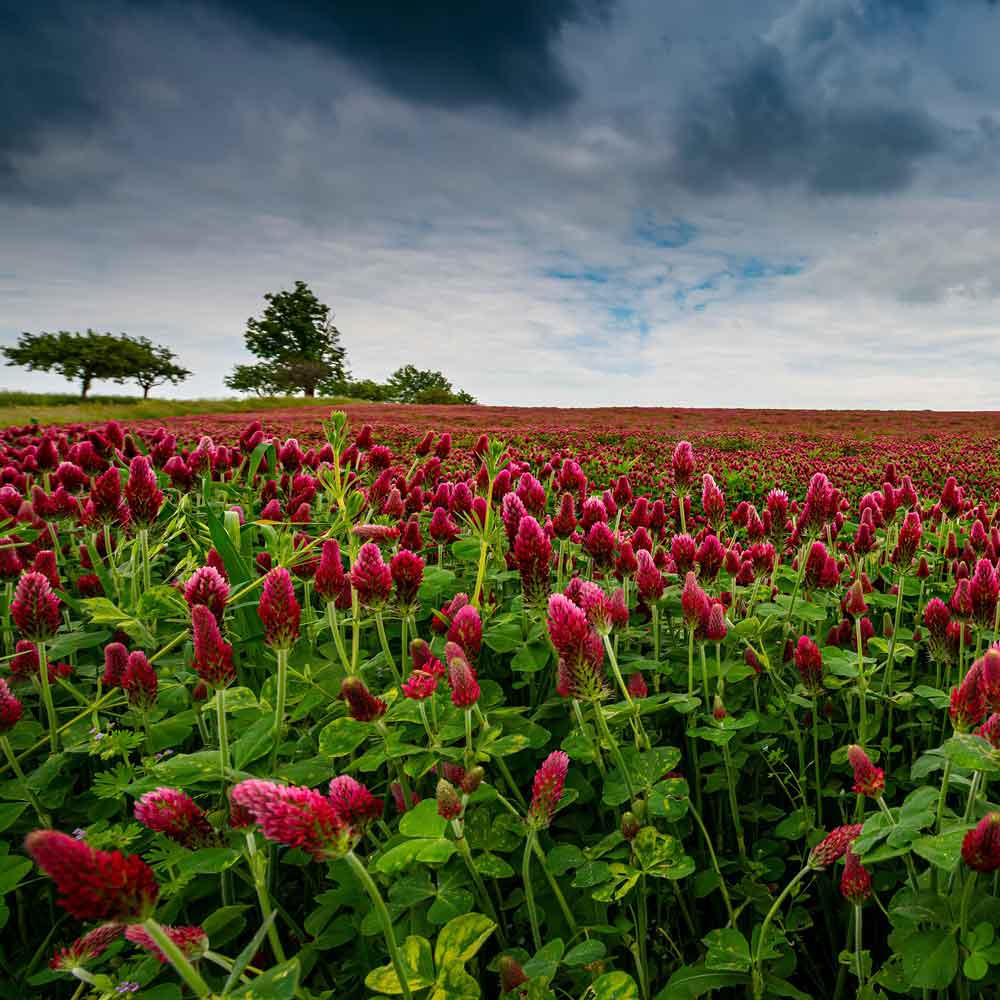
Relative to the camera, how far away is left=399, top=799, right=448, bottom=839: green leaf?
1.34m

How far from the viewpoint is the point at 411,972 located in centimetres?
124

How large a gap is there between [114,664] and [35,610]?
0.95 ft

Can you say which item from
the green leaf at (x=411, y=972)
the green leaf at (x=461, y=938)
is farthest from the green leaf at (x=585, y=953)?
the green leaf at (x=411, y=972)

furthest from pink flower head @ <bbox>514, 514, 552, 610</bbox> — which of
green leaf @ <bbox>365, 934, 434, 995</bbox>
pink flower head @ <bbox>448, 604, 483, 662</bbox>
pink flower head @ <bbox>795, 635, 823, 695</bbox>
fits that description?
green leaf @ <bbox>365, 934, 434, 995</bbox>

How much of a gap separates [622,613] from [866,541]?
57.2 inches

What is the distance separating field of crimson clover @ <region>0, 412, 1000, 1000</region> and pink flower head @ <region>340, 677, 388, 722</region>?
10 millimetres

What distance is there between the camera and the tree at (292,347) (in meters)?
63.8

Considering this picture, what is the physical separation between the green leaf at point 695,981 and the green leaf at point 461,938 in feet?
1.55

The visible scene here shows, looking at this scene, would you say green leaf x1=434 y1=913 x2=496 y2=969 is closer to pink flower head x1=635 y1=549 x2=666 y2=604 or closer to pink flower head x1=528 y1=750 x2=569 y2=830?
pink flower head x1=528 y1=750 x2=569 y2=830

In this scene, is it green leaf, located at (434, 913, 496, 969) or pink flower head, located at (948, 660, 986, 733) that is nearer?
green leaf, located at (434, 913, 496, 969)

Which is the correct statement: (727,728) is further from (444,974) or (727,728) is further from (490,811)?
(444,974)

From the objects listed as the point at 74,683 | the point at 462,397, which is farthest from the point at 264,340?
the point at 74,683

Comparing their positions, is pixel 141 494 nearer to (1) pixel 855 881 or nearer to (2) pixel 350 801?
(2) pixel 350 801

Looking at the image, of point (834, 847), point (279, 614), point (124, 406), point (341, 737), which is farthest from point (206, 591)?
point (124, 406)
